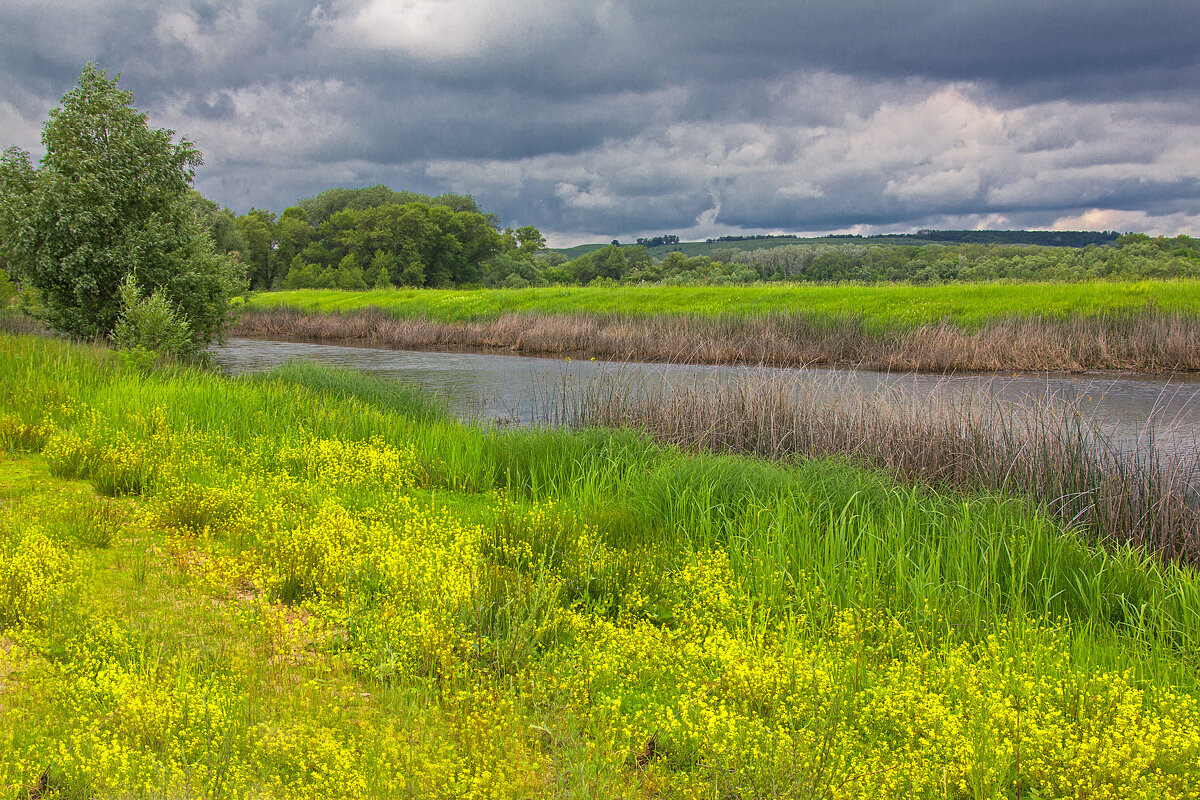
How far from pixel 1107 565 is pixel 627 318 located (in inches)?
1114

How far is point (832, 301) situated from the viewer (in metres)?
33.0

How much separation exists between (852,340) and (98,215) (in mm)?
22852

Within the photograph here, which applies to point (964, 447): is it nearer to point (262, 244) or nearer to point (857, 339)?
point (857, 339)

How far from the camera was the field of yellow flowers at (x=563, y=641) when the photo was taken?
2.97 m

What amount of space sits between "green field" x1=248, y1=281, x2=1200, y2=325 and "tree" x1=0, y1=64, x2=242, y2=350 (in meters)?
19.1

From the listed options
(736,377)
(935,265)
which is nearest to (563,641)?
(736,377)

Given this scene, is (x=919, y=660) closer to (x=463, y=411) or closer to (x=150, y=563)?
(x=150, y=563)

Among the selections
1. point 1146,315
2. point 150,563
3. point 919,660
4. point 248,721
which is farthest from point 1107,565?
point 1146,315

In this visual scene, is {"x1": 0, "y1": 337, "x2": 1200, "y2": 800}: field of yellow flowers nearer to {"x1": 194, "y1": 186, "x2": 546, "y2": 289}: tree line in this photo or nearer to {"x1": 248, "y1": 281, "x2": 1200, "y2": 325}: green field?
{"x1": 248, "y1": 281, "x2": 1200, "y2": 325}: green field

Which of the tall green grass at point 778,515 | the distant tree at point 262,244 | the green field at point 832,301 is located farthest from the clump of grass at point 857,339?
the distant tree at point 262,244

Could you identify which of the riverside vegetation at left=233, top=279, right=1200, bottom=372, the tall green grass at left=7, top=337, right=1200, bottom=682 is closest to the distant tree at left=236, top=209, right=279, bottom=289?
the riverside vegetation at left=233, top=279, right=1200, bottom=372

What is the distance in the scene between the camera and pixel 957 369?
24.7 m

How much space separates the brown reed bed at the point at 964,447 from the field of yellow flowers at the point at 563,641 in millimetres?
1199

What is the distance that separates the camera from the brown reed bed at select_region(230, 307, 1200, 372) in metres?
23.6
